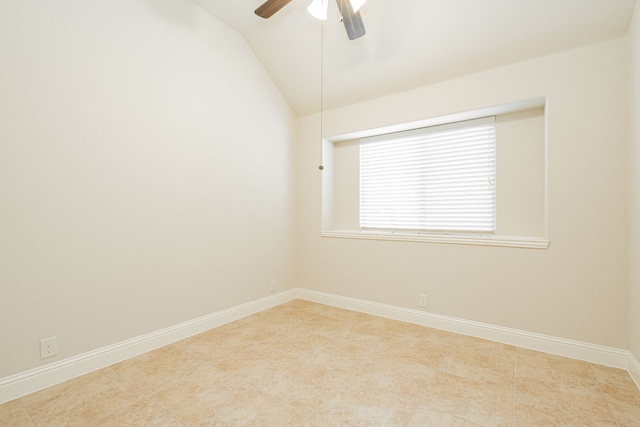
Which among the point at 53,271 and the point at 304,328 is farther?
the point at 304,328

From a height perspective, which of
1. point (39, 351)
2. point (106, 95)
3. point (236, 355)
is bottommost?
point (236, 355)

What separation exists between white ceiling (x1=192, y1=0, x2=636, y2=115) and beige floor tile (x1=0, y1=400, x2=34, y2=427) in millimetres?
3287

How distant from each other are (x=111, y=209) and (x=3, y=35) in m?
1.15

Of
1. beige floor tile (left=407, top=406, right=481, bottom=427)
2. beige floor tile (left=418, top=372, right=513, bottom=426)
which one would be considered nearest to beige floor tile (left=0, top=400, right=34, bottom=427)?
beige floor tile (left=407, top=406, right=481, bottom=427)

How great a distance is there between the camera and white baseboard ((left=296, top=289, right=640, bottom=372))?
2.12 metres

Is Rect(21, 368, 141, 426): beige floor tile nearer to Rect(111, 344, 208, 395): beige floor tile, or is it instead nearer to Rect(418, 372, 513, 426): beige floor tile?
Rect(111, 344, 208, 395): beige floor tile

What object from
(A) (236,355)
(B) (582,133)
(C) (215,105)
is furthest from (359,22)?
(A) (236,355)

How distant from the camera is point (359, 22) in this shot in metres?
1.98

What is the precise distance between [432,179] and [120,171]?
2912 mm

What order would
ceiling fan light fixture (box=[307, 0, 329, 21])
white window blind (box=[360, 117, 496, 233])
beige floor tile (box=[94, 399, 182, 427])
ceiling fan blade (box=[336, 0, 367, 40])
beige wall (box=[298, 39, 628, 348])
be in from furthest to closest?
white window blind (box=[360, 117, 496, 233]), beige wall (box=[298, 39, 628, 348]), ceiling fan light fixture (box=[307, 0, 329, 21]), ceiling fan blade (box=[336, 0, 367, 40]), beige floor tile (box=[94, 399, 182, 427])

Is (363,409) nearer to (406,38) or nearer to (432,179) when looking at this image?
(432,179)

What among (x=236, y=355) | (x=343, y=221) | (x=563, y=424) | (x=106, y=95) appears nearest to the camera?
(x=563, y=424)

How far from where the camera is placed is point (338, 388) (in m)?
1.85

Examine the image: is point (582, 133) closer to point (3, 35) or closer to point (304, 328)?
point (304, 328)
